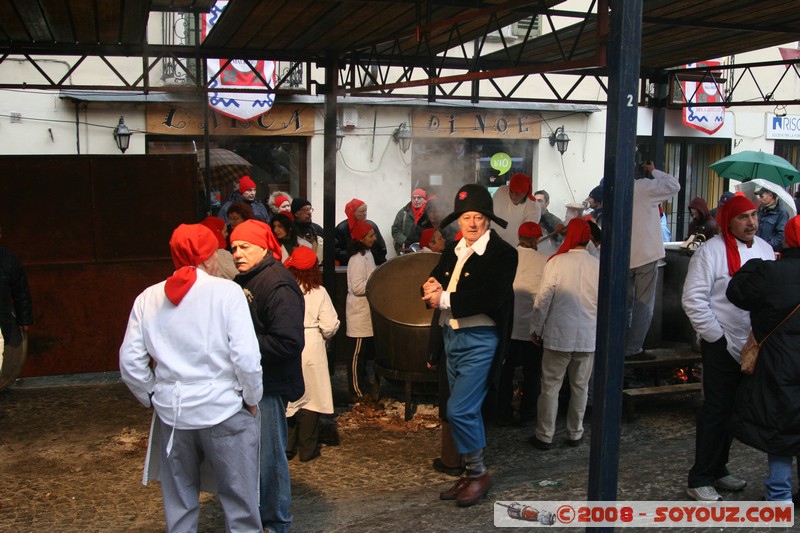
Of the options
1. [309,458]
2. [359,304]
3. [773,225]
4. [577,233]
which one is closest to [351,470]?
[309,458]

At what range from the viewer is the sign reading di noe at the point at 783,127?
2127cm

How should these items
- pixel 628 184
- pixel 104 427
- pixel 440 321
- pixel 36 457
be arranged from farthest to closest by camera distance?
pixel 104 427
pixel 36 457
pixel 440 321
pixel 628 184

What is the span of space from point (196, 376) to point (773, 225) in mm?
8137

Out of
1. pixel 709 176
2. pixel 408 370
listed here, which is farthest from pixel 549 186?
pixel 408 370

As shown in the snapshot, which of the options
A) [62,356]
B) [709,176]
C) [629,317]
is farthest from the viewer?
[709,176]

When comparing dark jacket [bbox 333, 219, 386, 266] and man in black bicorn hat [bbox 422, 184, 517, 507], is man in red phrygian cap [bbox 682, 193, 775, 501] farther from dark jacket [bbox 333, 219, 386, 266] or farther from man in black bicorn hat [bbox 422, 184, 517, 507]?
dark jacket [bbox 333, 219, 386, 266]

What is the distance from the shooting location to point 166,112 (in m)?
14.9

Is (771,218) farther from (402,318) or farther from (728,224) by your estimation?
(728,224)

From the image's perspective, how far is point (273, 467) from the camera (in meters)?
4.32

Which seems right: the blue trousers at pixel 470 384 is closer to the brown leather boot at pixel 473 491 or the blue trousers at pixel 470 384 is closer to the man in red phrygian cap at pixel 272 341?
the brown leather boot at pixel 473 491

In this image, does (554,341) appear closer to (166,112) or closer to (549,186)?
(166,112)

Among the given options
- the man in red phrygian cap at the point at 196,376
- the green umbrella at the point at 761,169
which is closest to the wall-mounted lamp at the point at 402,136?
the green umbrella at the point at 761,169

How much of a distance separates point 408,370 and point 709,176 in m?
16.7

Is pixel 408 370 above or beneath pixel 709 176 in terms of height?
beneath
